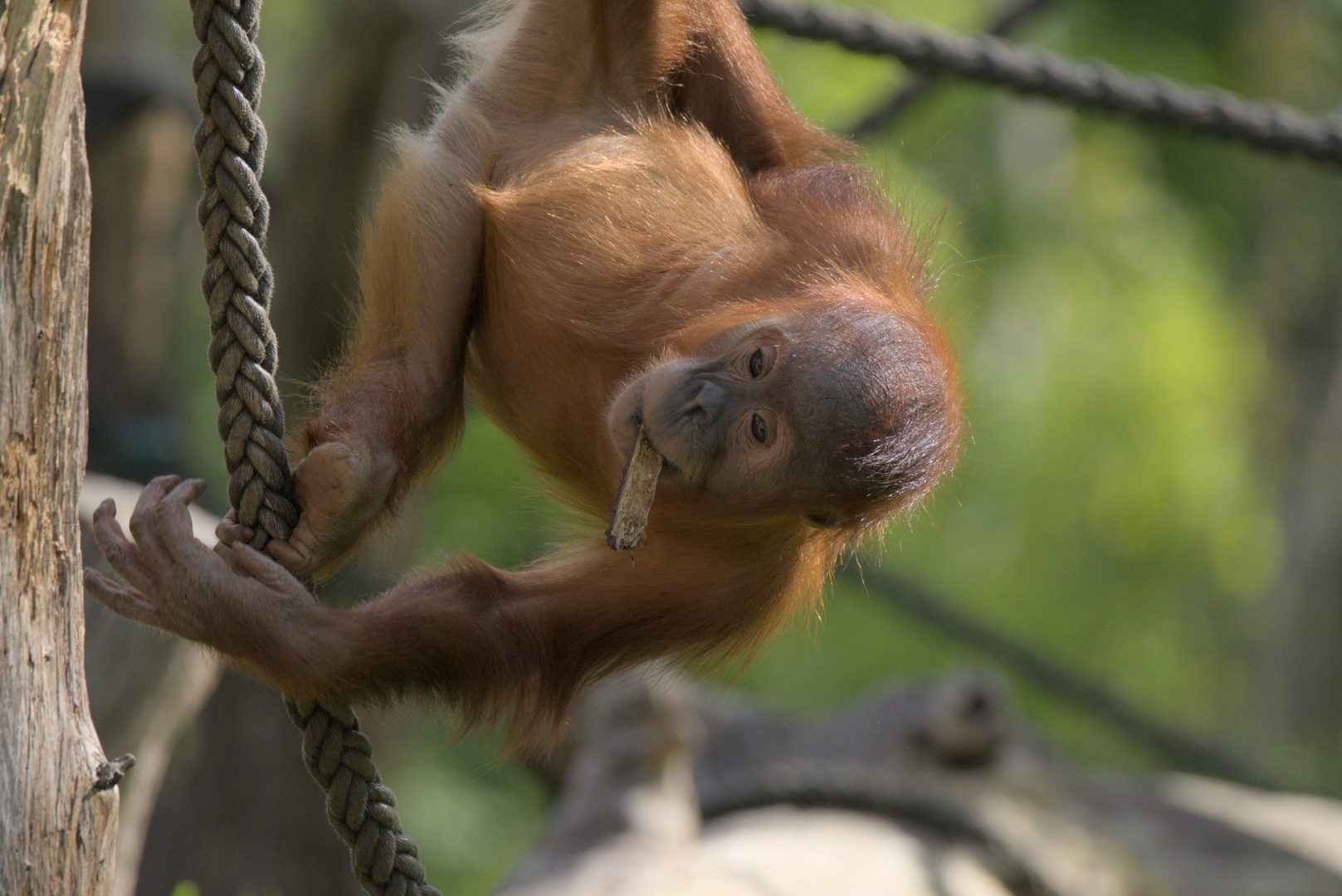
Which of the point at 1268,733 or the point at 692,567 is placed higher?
the point at 692,567

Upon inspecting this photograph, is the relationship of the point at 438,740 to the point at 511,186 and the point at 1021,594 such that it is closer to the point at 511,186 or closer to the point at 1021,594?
the point at 1021,594

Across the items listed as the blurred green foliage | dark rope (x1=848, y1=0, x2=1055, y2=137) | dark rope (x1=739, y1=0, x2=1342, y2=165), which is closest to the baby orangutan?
dark rope (x1=739, y1=0, x2=1342, y2=165)

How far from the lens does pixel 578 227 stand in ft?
7.34

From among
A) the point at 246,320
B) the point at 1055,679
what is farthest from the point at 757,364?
the point at 1055,679

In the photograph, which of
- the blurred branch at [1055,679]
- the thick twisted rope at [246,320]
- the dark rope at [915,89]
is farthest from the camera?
the blurred branch at [1055,679]

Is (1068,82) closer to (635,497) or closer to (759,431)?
(759,431)

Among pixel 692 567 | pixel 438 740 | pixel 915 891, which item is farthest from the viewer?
pixel 438 740

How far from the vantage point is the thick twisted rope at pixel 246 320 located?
167 centimetres

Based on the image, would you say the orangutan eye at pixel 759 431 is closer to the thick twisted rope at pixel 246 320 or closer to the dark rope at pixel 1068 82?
the thick twisted rope at pixel 246 320

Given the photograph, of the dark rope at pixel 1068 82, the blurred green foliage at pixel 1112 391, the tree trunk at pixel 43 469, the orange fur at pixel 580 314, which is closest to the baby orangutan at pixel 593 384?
the orange fur at pixel 580 314

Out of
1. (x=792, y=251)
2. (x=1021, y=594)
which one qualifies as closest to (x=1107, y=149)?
(x=1021, y=594)

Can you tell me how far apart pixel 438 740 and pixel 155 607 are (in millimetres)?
8934

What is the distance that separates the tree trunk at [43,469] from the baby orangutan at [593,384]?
33 cm

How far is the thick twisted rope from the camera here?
1.67 metres
